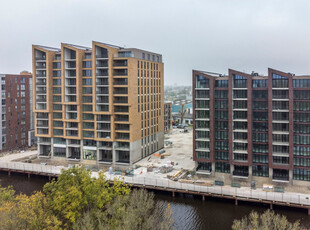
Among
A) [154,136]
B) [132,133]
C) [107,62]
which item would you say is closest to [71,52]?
[107,62]

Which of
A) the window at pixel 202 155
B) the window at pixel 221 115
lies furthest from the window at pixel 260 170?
the window at pixel 221 115

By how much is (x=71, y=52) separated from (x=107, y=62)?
1147 centimetres

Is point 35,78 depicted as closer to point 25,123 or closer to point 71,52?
point 71,52

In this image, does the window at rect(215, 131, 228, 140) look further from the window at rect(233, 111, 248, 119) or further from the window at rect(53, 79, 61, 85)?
the window at rect(53, 79, 61, 85)

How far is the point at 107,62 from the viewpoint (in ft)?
233

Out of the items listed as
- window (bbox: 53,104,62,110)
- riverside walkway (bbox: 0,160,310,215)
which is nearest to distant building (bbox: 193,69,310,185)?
riverside walkway (bbox: 0,160,310,215)

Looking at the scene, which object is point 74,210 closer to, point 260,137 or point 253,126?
point 253,126

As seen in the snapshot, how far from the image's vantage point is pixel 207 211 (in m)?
49.8

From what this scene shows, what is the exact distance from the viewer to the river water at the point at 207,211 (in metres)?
45.1

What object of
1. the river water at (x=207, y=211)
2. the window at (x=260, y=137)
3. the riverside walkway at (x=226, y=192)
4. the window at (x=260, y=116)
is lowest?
the river water at (x=207, y=211)

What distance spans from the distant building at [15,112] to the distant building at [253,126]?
62215 mm

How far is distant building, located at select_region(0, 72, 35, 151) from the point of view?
90.3 meters

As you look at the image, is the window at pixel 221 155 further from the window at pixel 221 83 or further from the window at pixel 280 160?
the window at pixel 221 83

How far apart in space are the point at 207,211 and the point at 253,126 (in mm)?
20666
